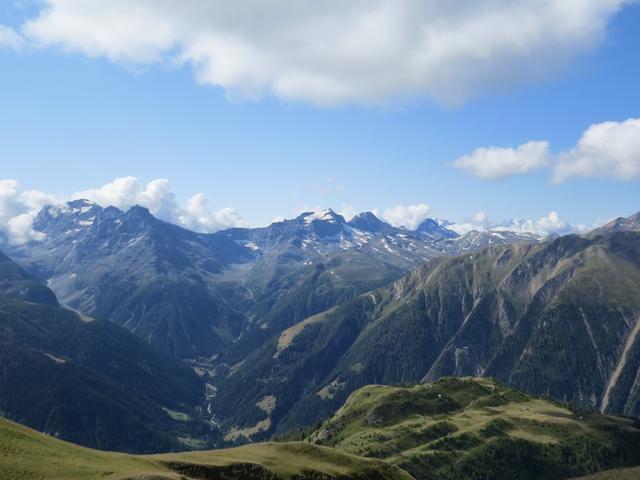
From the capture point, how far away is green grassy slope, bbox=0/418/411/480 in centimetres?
9019

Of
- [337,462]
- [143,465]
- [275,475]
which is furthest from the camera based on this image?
[337,462]

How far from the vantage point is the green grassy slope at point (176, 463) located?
90.2 metres

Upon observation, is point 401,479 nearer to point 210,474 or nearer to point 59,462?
point 210,474

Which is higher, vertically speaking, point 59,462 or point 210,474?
point 59,462

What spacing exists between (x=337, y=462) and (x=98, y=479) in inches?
2860

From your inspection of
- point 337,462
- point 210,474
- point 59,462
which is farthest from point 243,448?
point 59,462

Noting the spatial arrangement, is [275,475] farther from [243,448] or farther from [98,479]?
[98,479]

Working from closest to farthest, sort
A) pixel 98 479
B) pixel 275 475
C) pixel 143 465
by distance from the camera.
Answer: pixel 98 479, pixel 143 465, pixel 275 475

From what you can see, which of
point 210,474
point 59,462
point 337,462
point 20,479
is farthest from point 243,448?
point 20,479

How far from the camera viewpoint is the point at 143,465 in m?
110

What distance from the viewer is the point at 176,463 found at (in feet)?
382

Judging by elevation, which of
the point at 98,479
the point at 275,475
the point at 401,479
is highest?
the point at 98,479

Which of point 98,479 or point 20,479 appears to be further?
point 98,479

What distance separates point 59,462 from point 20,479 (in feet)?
38.0
